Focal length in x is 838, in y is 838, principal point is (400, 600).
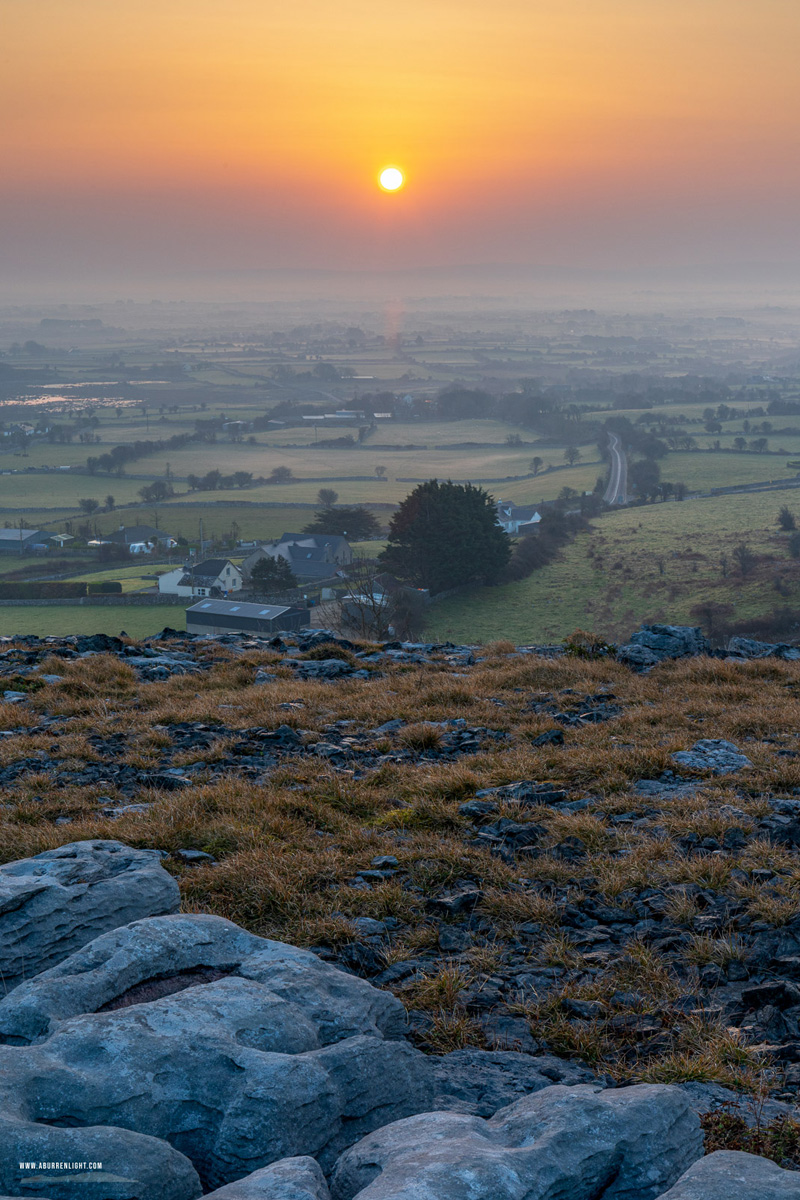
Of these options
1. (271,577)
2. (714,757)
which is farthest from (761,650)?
(271,577)

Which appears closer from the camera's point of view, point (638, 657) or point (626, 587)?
point (638, 657)

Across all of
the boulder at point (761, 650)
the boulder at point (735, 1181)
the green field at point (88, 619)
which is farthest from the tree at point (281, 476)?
the boulder at point (735, 1181)

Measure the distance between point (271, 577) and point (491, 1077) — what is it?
2045 inches

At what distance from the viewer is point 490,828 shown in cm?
839

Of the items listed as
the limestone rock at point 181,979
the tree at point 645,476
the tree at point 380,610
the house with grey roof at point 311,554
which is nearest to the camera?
the limestone rock at point 181,979

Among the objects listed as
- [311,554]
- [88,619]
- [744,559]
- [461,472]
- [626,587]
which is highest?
[461,472]

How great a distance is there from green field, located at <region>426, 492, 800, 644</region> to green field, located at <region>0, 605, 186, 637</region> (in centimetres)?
1571

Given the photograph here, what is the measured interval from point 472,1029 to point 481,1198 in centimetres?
240

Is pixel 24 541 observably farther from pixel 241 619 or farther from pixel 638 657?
pixel 638 657

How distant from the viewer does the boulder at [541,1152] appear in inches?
123

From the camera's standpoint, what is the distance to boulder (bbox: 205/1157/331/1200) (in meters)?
3.12

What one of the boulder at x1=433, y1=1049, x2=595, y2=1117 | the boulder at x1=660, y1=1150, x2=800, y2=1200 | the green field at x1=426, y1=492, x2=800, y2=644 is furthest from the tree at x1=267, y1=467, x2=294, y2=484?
the boulder at x1=660, y1=1150, x2=800, y2=1200

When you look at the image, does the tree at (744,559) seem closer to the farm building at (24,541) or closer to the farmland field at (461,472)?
the farmland field at (461,472)

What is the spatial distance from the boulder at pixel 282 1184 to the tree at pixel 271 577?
5303 cm
